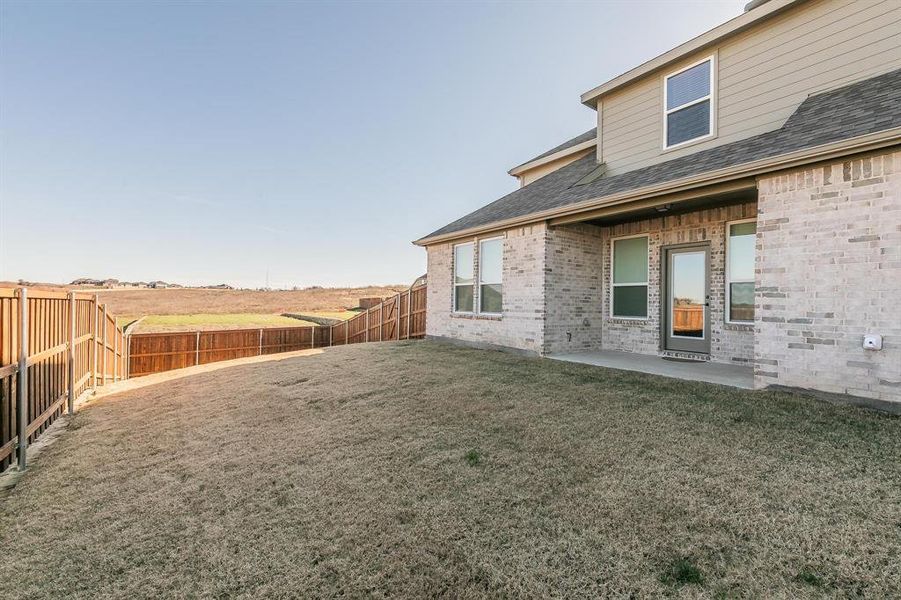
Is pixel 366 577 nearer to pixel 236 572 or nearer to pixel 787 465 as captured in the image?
pixel 236 572

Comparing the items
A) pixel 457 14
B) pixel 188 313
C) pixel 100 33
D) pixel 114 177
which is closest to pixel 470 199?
pixel 457 14

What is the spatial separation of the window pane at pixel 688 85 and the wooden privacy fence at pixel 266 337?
9092 mm

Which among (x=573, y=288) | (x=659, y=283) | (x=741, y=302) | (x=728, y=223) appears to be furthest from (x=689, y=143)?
(x=573, y=288)

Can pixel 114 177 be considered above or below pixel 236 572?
above

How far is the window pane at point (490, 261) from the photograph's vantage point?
9.16 m

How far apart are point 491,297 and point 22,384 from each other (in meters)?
7.69

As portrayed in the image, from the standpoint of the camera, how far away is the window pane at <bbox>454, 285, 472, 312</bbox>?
32.9ft

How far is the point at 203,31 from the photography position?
33.7 ft

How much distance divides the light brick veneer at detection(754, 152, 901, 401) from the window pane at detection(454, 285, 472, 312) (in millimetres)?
6105

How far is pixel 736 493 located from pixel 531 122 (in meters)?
13.9

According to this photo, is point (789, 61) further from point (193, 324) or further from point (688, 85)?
point (193, 324)

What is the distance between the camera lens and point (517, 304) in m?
8.43

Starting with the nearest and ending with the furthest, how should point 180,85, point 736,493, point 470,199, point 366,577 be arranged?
point 366,577 < point 736,493 < point 180,85 < point 470,199

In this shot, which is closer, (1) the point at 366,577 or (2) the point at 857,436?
(1) the point at 366,577
